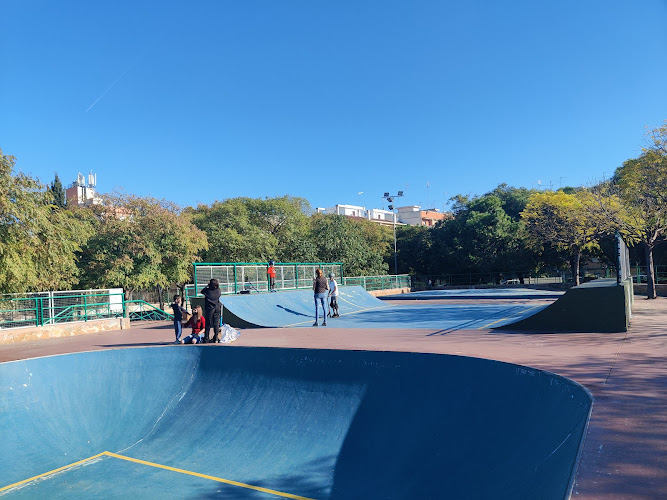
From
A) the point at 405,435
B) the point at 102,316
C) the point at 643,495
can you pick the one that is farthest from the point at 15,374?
the point at 102,316

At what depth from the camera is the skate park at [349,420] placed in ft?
13.3

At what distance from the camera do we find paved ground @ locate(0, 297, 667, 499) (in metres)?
2.80

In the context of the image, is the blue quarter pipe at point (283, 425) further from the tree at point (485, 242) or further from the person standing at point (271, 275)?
the tree at point (485, 242)

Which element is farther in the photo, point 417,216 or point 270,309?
point 417,216

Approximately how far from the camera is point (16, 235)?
13.3m

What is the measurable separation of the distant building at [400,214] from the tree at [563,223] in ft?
225

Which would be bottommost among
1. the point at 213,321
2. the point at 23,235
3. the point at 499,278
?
→ the point at 499,278

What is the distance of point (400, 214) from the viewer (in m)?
114

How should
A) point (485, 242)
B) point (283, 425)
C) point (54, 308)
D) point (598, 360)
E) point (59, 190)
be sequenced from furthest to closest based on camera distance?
point (59, 190) < point (485, 242) < point (54, 308) < point (598, 360) < point (283, 425)

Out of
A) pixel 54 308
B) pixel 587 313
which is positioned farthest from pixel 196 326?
pixel 587 313

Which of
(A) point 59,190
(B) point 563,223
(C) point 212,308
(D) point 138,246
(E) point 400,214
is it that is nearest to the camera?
(C) point 212,308

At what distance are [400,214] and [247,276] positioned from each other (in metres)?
96.7

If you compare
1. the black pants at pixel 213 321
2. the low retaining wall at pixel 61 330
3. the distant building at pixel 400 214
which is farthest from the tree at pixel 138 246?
the distant building at pixel 400 214

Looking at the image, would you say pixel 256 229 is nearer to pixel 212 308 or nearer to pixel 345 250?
pixel 345 250
